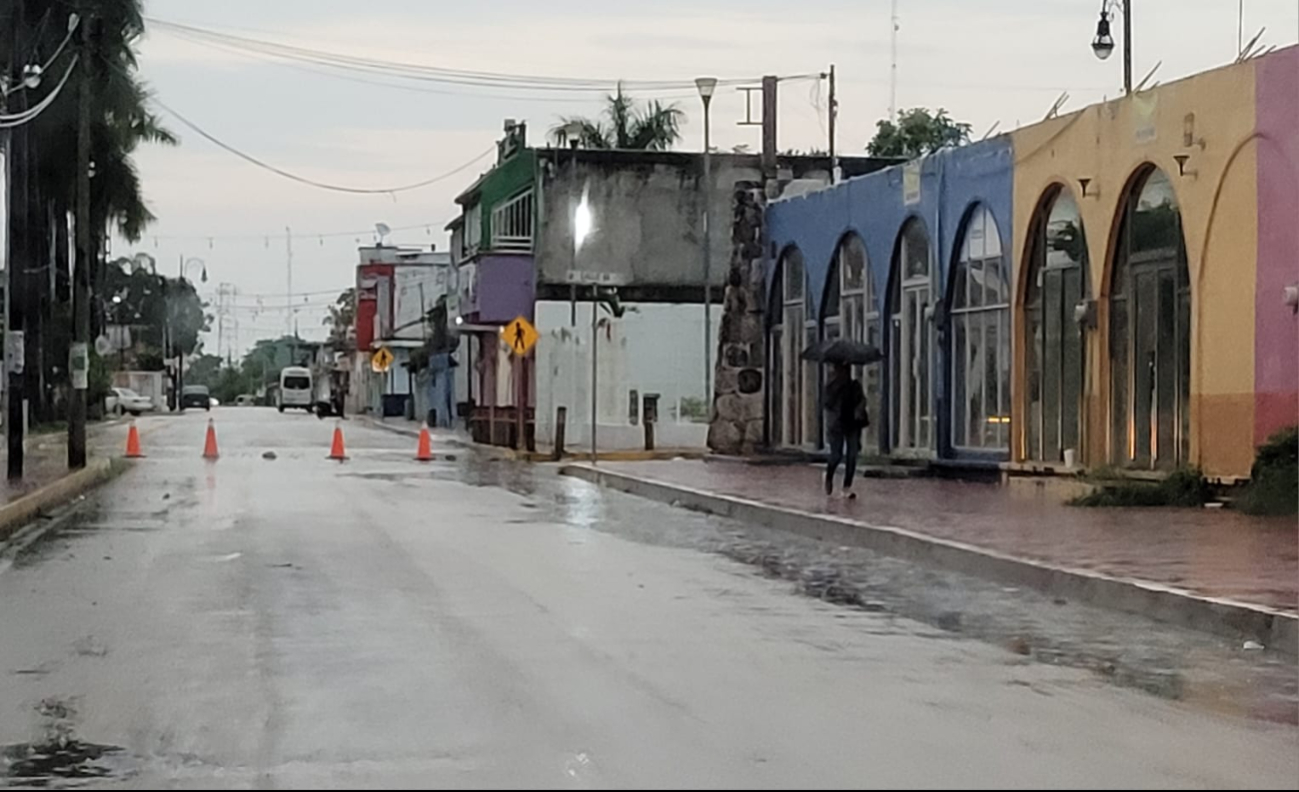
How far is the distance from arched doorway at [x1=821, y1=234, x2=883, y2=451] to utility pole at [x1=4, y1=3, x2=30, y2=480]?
14821 mm

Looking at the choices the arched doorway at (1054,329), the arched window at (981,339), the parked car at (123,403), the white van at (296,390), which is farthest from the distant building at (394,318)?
the arched doorway at (1054,329)

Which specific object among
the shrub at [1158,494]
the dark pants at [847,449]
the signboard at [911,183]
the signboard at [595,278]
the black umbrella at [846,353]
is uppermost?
the signboard at [911,183]

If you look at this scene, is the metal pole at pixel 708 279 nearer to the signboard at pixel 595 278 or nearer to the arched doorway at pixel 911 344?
the signboard at pixel 595 278

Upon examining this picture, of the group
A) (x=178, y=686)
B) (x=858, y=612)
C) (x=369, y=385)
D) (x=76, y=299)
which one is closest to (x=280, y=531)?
(x=858, y=612)

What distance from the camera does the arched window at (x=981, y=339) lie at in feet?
106

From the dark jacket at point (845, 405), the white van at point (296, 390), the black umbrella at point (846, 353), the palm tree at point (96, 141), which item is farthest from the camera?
the white van at point (296, 390)

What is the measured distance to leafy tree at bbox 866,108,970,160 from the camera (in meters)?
77.3

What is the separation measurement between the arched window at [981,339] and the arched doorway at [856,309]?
369cm

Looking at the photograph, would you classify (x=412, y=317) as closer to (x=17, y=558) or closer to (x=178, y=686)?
(x=17, y=558)

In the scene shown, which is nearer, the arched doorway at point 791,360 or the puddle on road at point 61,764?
the puddle on road at point 61,764

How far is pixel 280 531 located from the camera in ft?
75.3

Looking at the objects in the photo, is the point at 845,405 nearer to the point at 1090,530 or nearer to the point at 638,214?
the point at 1090,530

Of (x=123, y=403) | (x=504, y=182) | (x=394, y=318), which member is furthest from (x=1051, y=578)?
(x=394, y=318)

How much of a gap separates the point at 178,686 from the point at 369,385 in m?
112
